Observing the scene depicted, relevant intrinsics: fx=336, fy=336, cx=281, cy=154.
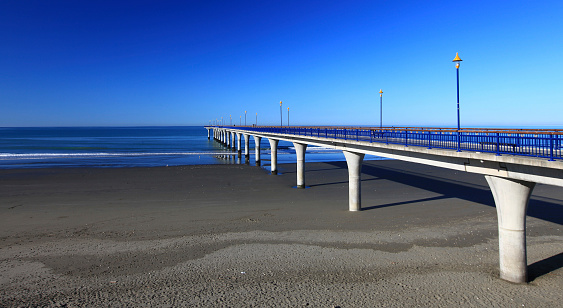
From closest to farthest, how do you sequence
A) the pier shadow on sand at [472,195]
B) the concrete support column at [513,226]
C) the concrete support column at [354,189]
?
the concrete support column at [513,226] → the pier shadow on sand at [472,195] → the concrete support column at [354,189]

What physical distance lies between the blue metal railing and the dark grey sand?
343 cm

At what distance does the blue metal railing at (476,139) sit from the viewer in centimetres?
836

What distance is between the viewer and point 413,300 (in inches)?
322

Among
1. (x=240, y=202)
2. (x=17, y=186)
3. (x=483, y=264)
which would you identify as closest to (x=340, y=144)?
(x=240, y=202)

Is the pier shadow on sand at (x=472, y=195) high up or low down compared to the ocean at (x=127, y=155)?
down

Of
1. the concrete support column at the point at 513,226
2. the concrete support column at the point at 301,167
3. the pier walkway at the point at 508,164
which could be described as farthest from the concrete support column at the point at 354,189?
the concrete support column at the point at 513,226

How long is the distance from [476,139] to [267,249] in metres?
7.54

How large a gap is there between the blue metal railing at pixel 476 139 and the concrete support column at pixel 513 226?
90 cm

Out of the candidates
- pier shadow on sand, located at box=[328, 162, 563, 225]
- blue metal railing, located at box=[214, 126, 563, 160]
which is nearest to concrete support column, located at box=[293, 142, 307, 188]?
blue metal railing, located at box=[214, 126, 563, 160]

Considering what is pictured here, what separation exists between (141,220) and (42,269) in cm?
516

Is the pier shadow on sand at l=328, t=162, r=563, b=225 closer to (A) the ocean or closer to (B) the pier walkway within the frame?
(B) the pier walkway

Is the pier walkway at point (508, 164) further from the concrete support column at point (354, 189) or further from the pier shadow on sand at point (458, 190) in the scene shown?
the pier shadow on sand at point (458, 190)

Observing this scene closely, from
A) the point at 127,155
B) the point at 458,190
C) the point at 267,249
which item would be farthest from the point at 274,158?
the point at 127,155

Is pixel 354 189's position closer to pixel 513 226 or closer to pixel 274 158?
pixel 513 226
